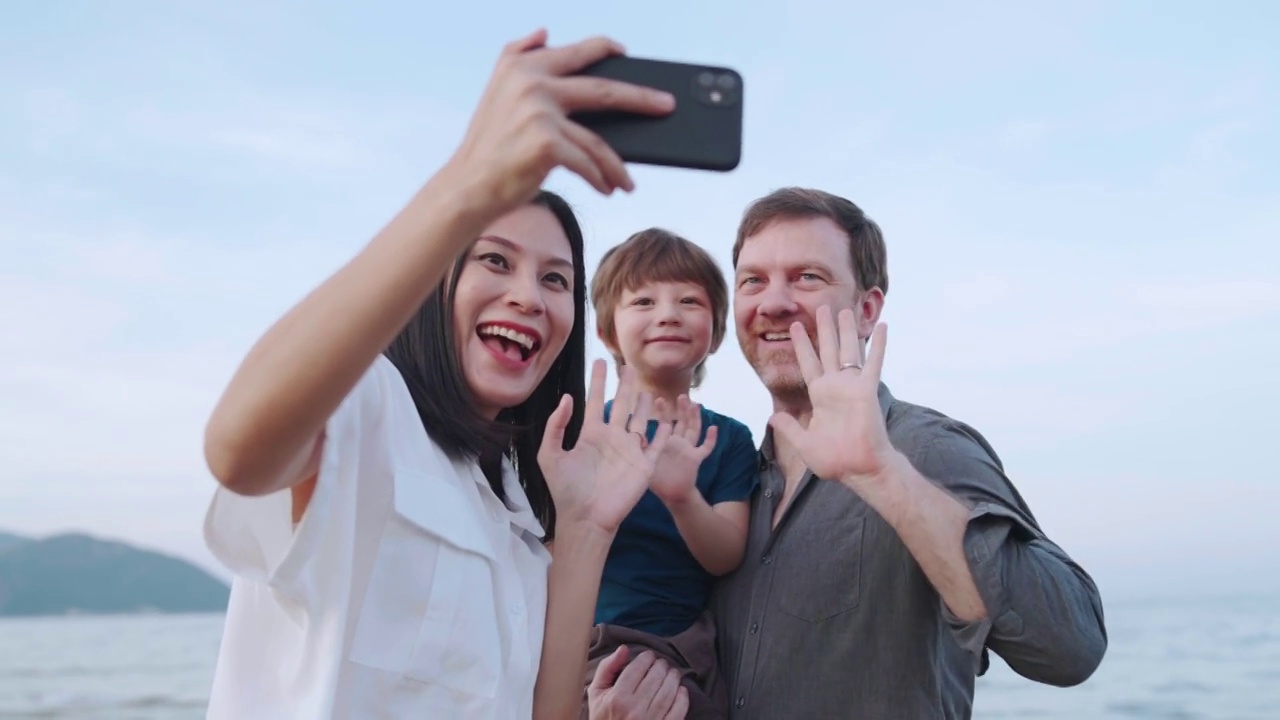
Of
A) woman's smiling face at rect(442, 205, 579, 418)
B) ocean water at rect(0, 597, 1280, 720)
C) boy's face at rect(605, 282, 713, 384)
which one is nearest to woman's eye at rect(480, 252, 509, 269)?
woman's smiling face at rect(442, 205, 579, 418)

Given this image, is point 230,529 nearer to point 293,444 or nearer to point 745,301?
point 293,444

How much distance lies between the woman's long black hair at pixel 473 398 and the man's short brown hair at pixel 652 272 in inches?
44.0

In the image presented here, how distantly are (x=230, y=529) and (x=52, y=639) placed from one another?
1424 inches

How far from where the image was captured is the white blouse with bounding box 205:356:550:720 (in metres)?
1.69

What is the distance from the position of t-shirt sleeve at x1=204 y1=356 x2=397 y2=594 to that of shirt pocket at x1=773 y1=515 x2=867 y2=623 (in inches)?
63.5

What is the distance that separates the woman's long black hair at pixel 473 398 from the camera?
2.29m

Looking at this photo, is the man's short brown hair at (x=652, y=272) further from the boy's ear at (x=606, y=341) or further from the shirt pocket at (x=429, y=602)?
the shirt pocket at (x=429, y=602)

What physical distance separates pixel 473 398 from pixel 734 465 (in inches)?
52.8

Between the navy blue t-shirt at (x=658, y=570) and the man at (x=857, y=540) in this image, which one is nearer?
the man at (x=857, y=540)

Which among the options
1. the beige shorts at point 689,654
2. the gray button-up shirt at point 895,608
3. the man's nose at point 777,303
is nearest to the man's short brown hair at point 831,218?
the man's nose at point 777,303

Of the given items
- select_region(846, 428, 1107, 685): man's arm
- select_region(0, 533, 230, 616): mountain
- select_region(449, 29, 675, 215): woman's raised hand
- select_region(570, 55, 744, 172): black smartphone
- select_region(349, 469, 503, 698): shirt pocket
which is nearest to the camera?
select_region(449, 29, 675, 215): woman's raised hand

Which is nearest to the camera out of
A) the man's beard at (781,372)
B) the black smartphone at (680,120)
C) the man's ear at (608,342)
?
the black smartphone at (680,120)

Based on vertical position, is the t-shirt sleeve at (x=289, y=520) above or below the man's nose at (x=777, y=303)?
below

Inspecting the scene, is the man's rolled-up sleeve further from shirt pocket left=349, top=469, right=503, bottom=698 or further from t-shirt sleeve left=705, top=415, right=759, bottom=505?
shirt pocket left=349, top=469, right=503, bottom=698
